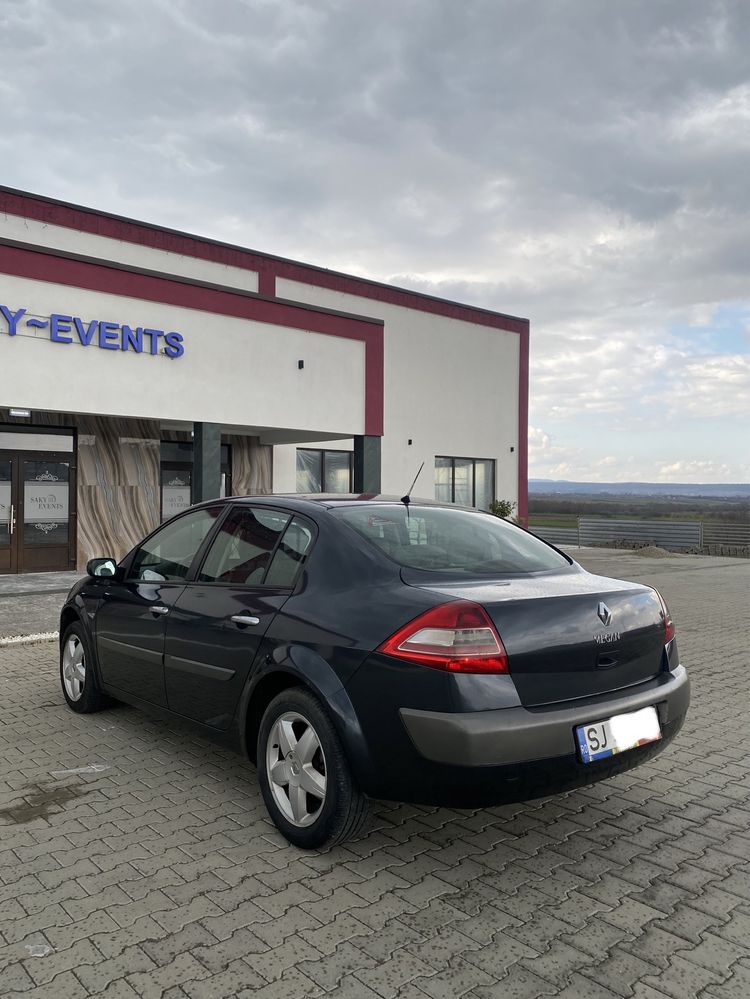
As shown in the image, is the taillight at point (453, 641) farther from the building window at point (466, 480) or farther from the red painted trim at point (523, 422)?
the red painted trim at point (523, 422)

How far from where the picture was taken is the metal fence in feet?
91.7

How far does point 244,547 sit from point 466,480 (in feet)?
64.7

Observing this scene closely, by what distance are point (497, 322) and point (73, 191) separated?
42.5ft

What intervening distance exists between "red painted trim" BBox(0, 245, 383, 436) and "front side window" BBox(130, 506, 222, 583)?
8721 millimetres

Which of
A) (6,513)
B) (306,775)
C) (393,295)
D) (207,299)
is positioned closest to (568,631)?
(306,775)

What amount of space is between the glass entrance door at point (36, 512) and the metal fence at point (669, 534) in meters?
16.1

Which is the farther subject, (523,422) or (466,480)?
Result: (523,422)

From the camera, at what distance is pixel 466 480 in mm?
23609

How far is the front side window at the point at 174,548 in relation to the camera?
15.1 ft

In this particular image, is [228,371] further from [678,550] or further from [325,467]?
[678,550]

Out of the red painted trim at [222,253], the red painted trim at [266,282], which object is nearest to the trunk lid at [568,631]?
the red painted trim at [222,253]

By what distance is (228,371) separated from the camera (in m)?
14.2

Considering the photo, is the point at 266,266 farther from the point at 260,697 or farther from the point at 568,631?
the point at 568,631

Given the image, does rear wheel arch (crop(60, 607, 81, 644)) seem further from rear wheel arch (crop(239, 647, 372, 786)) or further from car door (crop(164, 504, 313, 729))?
rear wheel arch (crop(239, 647, 372, 786))
